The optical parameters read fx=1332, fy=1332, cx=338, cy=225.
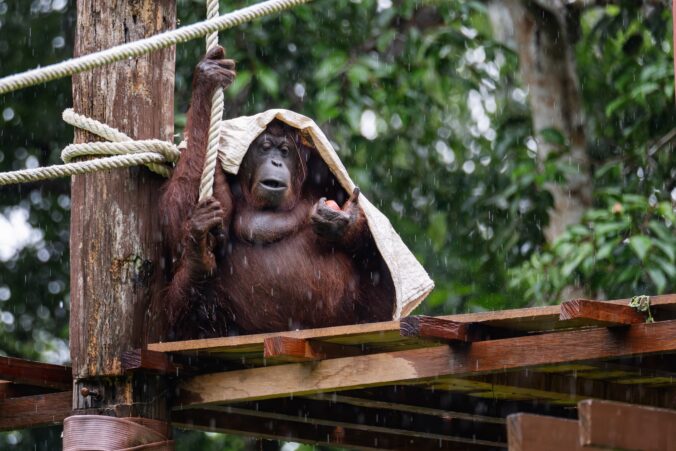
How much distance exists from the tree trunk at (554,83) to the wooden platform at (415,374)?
4.26m

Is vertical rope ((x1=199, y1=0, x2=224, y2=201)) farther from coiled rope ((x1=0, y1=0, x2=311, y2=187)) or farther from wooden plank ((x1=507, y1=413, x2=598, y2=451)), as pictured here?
wooden plank ((x1=507, y1=413, x2=598, y2=451))

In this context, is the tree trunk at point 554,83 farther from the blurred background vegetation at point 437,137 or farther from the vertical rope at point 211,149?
the vertical rope at point 211,149

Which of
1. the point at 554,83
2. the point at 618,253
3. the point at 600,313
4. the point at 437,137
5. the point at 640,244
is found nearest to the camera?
the point at 600,313

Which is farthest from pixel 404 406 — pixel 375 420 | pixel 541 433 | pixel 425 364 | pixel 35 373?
pixel 541 433

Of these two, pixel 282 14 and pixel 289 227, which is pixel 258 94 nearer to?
pixel 282 14

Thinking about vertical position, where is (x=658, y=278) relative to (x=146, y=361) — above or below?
above

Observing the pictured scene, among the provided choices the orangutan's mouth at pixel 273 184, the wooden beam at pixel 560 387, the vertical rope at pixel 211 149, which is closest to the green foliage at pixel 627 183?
the orangutan's mouth at pixel 273 184

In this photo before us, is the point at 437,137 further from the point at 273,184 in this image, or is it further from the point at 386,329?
the point at 386,329

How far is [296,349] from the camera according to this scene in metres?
4.04

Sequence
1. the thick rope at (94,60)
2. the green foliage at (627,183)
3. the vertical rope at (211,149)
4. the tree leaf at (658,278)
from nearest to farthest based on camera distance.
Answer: the thick rope at (94,60)
the vertical rope at (211,149)
the tree leaf at (658,278)
the green foliage at (627,183)

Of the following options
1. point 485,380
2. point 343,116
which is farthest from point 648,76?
point 485,380

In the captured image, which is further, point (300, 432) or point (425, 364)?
point (300, 432)

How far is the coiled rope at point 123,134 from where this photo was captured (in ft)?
13.9

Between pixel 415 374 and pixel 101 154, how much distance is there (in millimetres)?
1380
